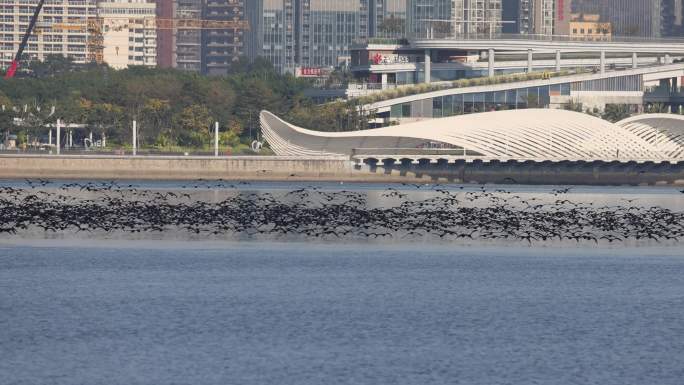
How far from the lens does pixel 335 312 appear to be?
6072cm

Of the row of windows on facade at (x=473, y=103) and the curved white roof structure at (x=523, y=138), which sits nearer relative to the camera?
the curved white roof structure at (x=523, y=138)

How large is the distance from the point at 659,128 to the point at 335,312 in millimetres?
100805

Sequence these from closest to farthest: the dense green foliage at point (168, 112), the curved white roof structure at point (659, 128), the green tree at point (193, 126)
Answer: the curved white roof structure at point (659, 128), the green tree at point (193, 126), the dense green foliage at point (168, 112)

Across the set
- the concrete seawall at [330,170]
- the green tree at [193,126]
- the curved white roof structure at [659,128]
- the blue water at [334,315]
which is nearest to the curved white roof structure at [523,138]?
the concrete seawall at [330,170]

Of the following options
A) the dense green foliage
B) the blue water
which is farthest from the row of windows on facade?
the blue water

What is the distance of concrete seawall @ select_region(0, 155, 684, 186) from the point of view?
484ft

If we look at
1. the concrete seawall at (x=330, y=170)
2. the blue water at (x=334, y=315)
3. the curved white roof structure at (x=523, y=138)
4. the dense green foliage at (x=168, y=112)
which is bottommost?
the blue water at (x=334, y=315)

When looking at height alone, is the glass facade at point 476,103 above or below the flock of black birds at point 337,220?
above

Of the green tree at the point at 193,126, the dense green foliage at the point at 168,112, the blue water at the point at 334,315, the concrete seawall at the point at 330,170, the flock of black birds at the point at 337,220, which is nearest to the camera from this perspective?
the blue water at the point at 334,315

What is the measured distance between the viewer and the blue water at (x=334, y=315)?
162 feet

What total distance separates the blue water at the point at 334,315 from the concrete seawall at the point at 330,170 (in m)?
63.1

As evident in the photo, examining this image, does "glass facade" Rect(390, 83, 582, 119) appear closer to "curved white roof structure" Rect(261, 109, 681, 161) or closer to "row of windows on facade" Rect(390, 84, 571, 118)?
"row of windows on facade" Rect(390, 84, 571, 118)

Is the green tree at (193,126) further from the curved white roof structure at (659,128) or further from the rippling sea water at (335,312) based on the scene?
the rippling sea water at (335,312)

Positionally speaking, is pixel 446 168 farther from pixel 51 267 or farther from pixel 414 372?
pixel 414 372
